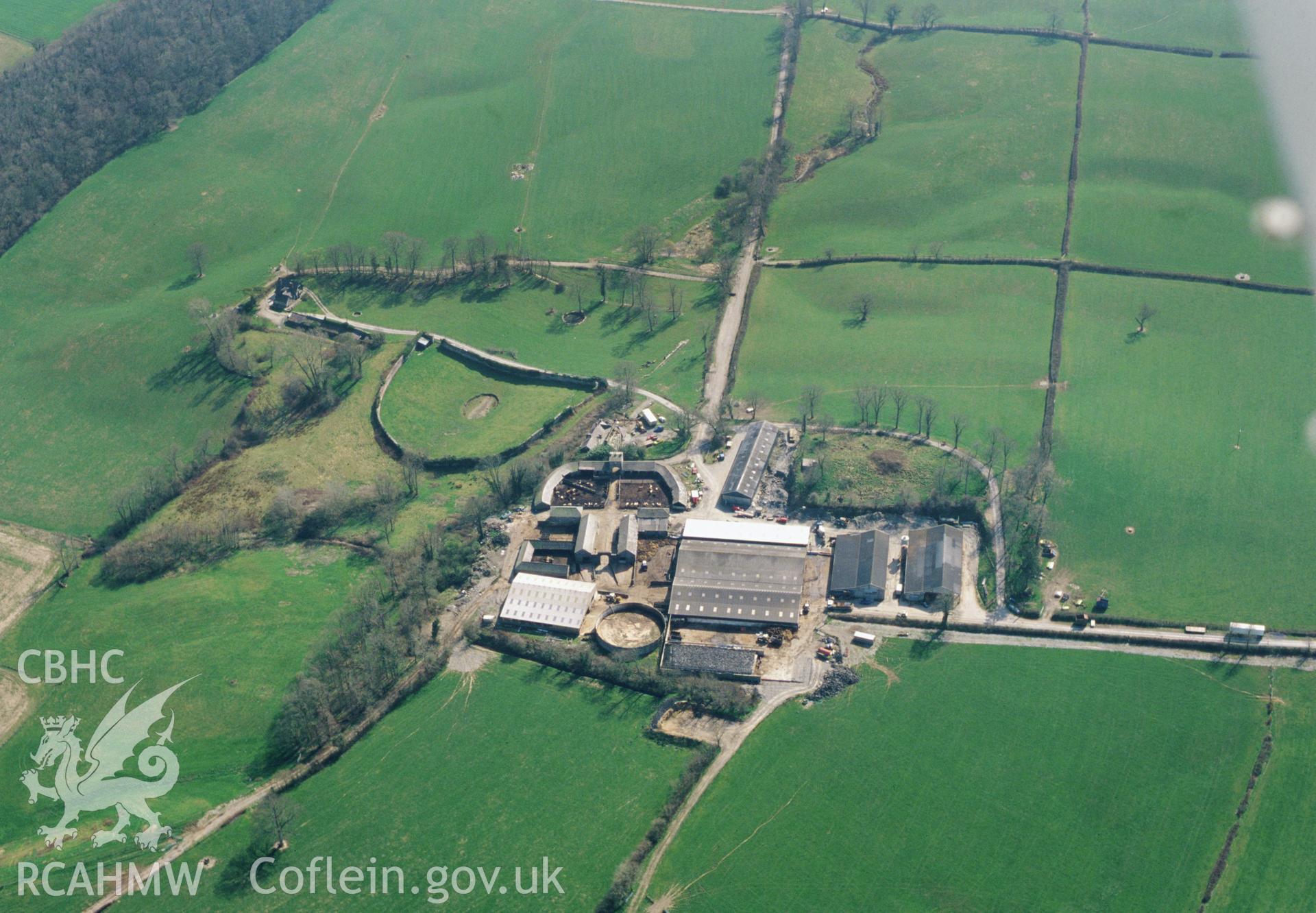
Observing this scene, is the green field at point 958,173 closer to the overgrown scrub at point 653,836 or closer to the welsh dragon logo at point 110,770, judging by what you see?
the overgrown scrub at point 653,836

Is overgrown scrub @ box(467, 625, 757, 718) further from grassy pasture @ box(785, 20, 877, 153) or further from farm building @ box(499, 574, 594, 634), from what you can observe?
grassy pasture @ box(785, 20, 877, 153)

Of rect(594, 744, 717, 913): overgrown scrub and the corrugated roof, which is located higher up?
the corrugated roof

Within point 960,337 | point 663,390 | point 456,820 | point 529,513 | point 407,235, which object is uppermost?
point 407,235

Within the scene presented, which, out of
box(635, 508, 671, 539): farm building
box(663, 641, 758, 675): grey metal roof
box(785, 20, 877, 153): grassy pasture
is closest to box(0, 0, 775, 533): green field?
box(785, 20, 877, 153): grassy pasture

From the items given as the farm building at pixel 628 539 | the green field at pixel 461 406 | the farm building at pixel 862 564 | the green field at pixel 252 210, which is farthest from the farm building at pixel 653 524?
the green field at pixel 252 210

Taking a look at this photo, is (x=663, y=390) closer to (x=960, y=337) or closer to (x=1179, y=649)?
(x=960, y=337)

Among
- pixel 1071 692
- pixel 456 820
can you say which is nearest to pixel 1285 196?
pixel 1071 692

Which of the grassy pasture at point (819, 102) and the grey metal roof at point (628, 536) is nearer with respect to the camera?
the grey metal roof at point (628, 536)
